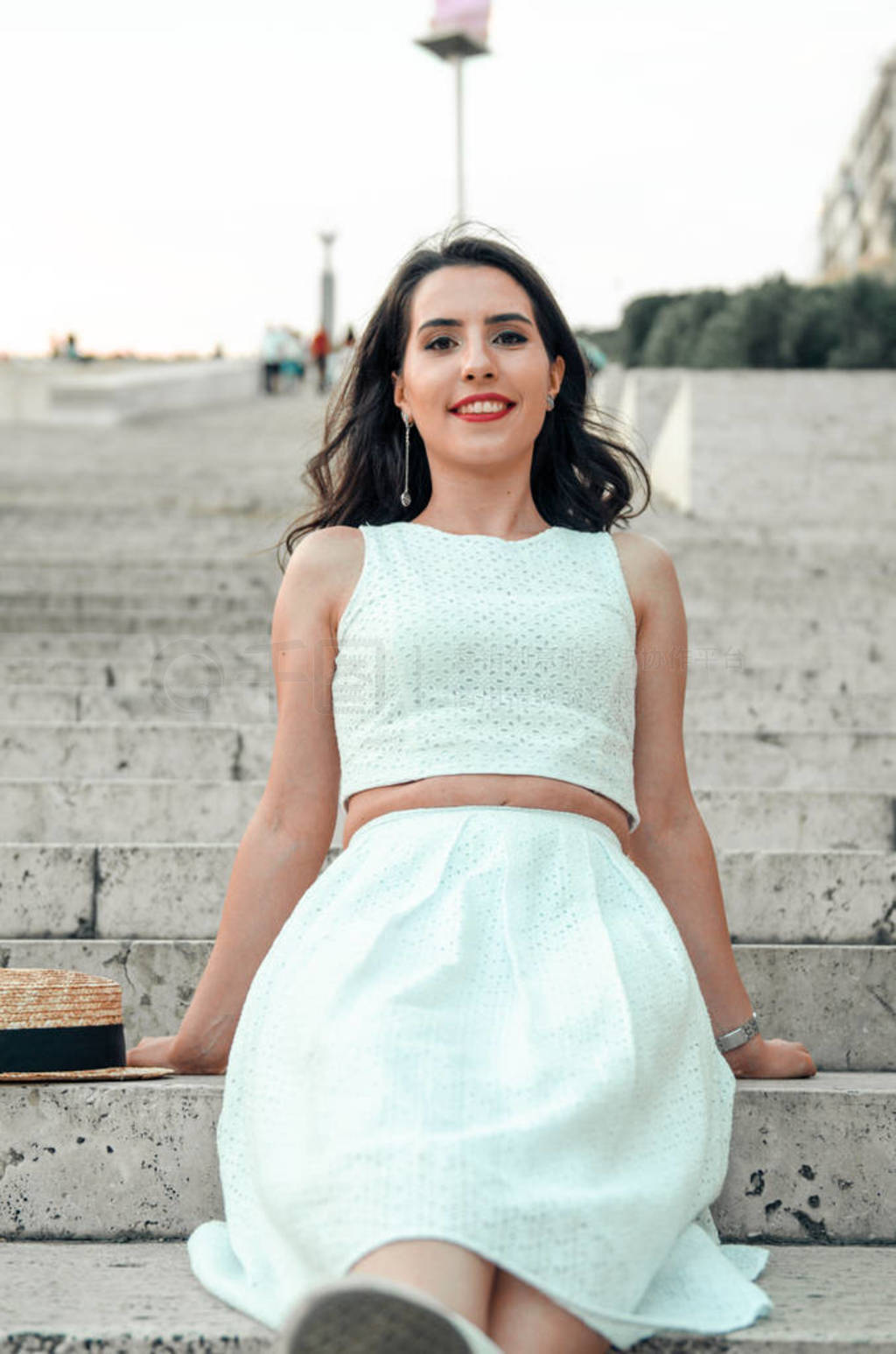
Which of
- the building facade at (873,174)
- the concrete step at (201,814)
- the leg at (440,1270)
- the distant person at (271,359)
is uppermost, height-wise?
the building facade at (873,174)

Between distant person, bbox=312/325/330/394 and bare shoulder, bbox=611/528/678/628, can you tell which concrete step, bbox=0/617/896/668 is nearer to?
bare shoulder, bbox=611/528/678/628

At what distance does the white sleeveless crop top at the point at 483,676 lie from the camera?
2.53 m

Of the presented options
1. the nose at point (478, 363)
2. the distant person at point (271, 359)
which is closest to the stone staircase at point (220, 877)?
the nose at point (478, 363)

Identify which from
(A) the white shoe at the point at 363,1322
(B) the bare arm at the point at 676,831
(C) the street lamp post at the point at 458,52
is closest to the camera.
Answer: (A) the white shoe at the point at 363,1322

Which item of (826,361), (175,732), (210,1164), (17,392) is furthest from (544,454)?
(17,392)

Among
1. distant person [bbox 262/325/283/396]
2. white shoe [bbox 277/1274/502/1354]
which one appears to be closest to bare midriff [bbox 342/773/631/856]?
white shoe [bbox 277/1274/502/1354]

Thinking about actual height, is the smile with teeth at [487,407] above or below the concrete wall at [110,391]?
below

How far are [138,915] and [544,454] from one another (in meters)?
1.32

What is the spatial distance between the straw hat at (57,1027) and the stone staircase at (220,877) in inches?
1.9

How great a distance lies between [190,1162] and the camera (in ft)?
8.29

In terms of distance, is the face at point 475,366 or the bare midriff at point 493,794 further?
the face at point 475,366

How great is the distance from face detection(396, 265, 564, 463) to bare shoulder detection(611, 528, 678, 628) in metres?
0.26

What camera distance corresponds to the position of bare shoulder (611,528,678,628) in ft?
9.07

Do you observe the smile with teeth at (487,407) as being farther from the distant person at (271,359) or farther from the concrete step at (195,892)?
the distant person at (271,359)
